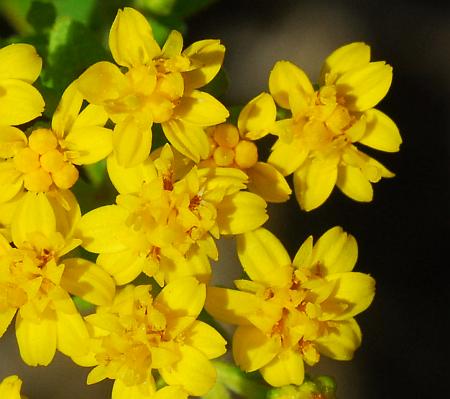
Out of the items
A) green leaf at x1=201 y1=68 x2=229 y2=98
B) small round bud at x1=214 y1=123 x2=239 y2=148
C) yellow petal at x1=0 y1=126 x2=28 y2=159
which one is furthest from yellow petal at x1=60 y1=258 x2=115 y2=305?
green leaf at x1=201 y1=68 x2=229 y2=98

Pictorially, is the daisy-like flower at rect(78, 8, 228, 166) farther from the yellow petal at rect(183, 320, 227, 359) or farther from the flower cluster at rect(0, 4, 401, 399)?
the yellow petal at rect(183, 320, 227, 359)

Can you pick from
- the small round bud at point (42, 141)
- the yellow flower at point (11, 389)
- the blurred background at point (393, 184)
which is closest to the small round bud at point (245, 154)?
the small round bud at point (42, 141)

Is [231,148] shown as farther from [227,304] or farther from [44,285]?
[44,285]

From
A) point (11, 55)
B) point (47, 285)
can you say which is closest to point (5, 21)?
point (11, 55)

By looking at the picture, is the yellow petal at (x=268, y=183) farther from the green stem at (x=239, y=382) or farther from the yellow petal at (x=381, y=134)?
the green stem at (x=239, y=382)

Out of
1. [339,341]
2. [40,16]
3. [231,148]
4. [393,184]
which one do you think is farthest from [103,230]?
[393,184]
